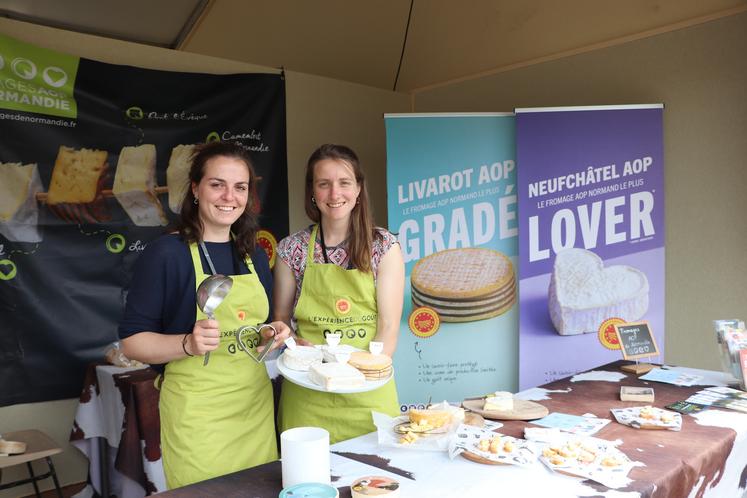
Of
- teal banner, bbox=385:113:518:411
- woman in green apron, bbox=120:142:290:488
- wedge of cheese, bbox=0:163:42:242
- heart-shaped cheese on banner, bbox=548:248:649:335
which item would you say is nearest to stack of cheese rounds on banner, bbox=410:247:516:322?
teal banner, bbox=385:113:518:411

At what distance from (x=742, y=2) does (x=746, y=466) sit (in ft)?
8.47

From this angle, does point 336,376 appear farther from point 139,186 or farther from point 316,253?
point 139,186

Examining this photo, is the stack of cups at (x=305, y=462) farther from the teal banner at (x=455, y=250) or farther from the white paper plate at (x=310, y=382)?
the teal banner at (x=455, y=250)

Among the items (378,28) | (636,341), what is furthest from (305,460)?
(378,28)

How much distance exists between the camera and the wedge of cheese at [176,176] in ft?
12.3

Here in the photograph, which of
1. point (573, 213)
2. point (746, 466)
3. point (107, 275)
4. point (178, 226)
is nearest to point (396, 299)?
point (178, 226)

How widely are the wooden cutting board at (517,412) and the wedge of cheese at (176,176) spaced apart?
2.62 m

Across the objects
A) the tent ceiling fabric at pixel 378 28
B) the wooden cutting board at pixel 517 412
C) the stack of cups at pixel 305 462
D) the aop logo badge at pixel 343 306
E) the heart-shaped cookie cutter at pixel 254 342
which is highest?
the tent ceiling fabric at pixel 378 28

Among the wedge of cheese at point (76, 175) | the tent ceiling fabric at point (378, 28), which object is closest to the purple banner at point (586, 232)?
the tent ceiling fabric at point (378, 28)

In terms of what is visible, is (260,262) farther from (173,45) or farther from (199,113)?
(173,45)

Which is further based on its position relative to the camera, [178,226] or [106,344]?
[106,344]

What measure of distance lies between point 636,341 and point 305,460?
165 cm

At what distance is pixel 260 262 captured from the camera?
192cm

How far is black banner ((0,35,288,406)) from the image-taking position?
3.21m
